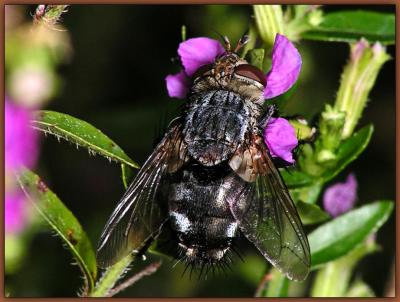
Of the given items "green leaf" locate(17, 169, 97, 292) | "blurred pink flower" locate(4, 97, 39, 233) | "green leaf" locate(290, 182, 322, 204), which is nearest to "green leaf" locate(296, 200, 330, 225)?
"green leaf" locate(290, 182, 322, 204)

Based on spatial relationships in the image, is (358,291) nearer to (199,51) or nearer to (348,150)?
(348,150)

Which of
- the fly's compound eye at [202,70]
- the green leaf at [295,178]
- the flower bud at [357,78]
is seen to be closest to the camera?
the fly's compound eye at [202,70]

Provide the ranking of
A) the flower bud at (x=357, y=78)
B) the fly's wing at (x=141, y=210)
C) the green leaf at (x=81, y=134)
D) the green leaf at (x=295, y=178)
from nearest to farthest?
the green leaf at (x=81, y=134), the fly's wing at (x=141, y=210), the green leaf at (x=295, y=178), the flower bud at (x=357, y=78)

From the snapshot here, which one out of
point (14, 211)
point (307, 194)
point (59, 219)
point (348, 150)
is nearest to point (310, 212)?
point (307, 194)

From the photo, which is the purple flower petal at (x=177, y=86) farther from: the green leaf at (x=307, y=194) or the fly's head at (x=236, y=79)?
the green leaf at (x=307, y=194)

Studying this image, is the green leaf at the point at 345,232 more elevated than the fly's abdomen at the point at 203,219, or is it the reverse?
the fly's abdomen at the point at 203,219

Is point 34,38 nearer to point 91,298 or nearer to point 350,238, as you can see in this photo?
point 91,298

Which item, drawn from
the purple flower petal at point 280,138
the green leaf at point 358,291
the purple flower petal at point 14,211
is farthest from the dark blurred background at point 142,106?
the purple flower petal at point 280,138

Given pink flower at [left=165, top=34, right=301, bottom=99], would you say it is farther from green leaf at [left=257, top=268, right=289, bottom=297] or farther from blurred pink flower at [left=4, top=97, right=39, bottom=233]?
green leaf at [left=257, top=268, right=289, bottom=297]
